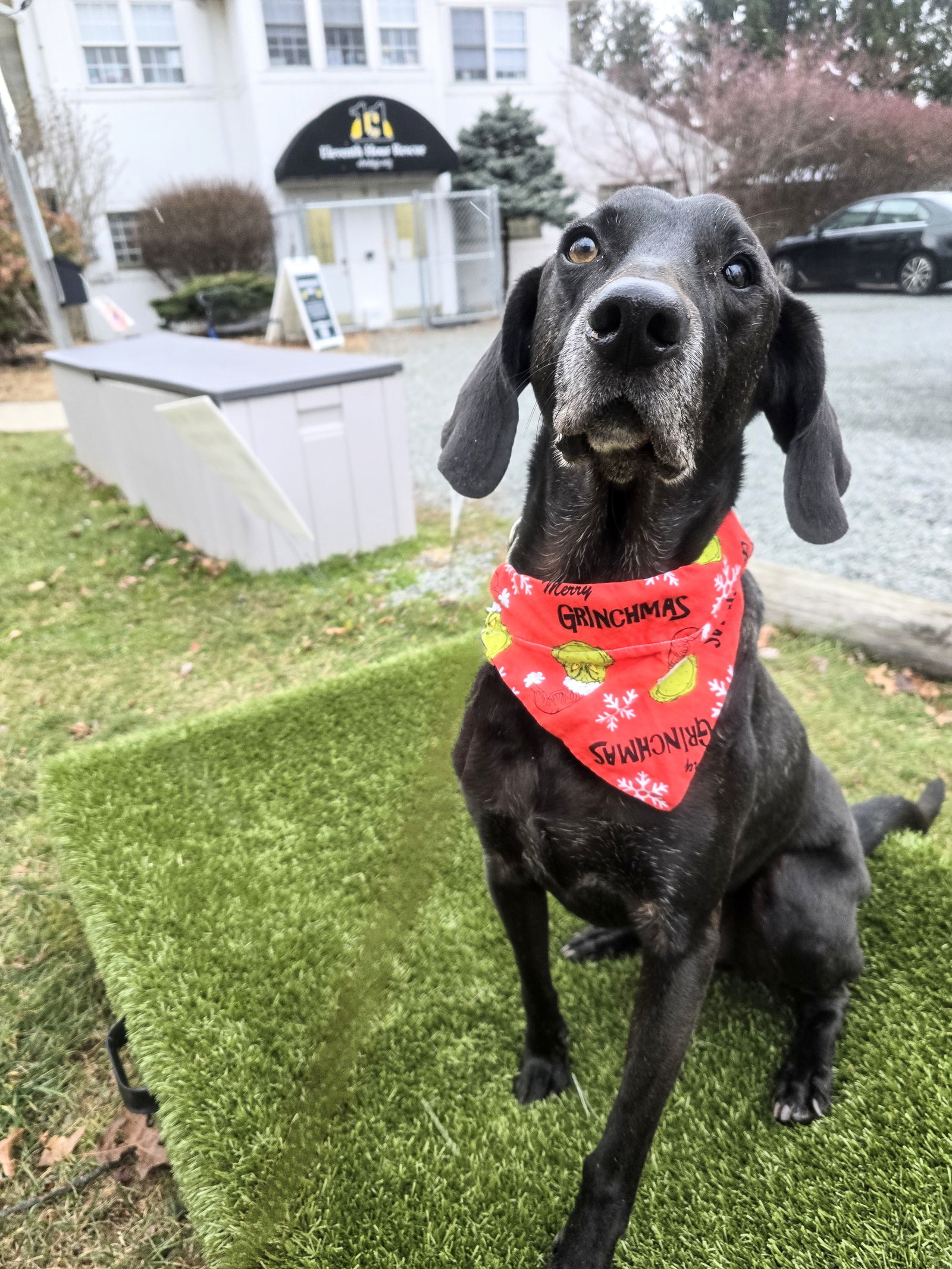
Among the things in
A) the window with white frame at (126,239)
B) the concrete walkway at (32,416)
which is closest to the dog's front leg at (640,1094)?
the concrete walkway at (32,416)

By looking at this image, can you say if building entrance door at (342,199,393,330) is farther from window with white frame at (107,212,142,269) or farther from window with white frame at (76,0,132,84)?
window with white frame at (76,0,132,84)

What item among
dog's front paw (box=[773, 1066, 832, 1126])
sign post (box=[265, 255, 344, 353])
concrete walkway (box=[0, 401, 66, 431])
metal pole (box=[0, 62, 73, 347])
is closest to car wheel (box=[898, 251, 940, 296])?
dog's front paw (box=[773, 1066, 832, 1126])

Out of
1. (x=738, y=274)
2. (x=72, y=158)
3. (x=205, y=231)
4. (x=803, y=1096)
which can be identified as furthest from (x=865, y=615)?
(x=205, y=231)

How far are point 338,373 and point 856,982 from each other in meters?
3.71

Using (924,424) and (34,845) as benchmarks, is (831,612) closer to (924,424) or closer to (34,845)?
(924,424)

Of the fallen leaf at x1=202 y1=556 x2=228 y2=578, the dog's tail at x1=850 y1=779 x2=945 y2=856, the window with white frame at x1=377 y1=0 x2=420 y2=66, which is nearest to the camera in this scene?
the dog's tail at x1=850 y1=779 x2=945 y2=856

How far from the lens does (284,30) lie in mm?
4559

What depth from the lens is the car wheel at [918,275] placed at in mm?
2391

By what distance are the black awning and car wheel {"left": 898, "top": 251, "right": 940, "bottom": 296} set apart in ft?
23.4

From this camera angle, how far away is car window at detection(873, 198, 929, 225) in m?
2.25

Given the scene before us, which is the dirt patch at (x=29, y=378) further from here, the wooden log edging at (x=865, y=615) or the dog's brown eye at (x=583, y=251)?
the dog's brown eye at (x=583, y=251)

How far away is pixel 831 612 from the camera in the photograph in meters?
3.66

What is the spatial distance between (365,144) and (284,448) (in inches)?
393

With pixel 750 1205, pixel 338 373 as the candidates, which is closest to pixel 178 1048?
pixel 750 1205
